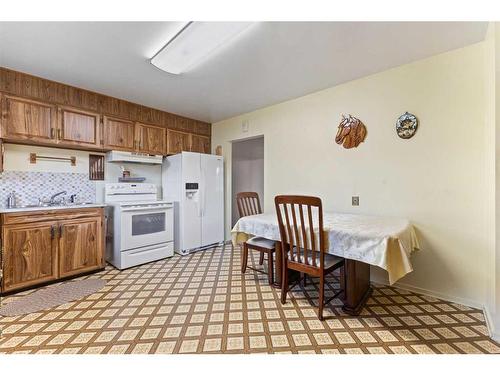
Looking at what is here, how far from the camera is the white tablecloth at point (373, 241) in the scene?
5.17 ft

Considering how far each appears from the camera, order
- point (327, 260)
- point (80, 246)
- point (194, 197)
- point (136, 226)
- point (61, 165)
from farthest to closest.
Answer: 1. point (194, 197)
2. point (136, 226)
3. point (61, 165)
4. point (80, 246)
5. point (327, 260)

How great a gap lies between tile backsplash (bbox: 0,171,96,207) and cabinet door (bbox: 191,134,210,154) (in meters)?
1.70

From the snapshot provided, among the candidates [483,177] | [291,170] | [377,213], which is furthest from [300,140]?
[483,177]

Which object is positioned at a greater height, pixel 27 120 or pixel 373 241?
pixel 27 120

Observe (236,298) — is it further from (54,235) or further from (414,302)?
(54,235)

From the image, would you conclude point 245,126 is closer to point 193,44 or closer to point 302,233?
point 193,44

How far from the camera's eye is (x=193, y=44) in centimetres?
189

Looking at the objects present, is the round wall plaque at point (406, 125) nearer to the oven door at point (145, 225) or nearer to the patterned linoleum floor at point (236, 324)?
the patterned linoleum floor at point (236, 324)

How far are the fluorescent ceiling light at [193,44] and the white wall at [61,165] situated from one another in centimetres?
186

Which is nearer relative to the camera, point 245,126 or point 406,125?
point 406,125

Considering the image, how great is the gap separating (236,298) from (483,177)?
2.45 m

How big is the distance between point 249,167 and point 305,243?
3931 mm

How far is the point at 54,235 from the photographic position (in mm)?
2518

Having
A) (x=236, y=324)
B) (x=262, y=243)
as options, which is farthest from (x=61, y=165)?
(x=236, y=324)
